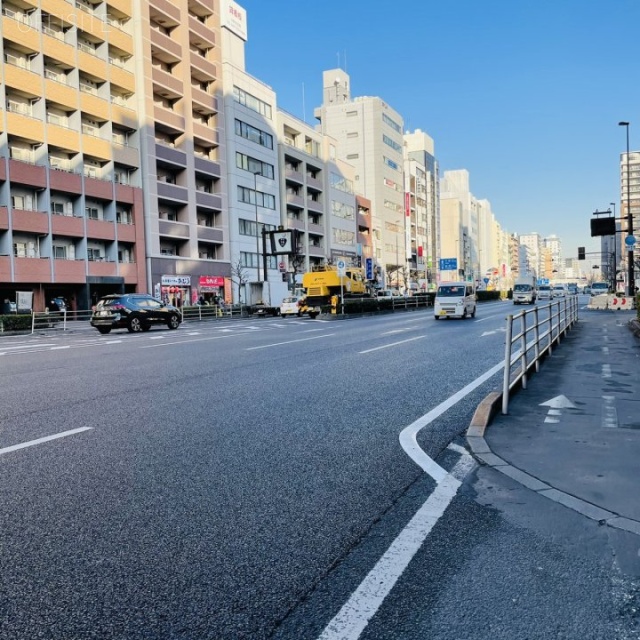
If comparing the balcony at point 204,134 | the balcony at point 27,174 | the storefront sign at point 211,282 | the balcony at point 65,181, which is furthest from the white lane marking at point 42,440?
the balcony at point 204,134

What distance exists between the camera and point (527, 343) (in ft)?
29.9

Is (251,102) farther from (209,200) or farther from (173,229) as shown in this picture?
(173,229)

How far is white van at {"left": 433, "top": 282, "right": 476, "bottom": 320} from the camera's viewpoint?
1120 inches

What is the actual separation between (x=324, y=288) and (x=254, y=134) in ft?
98.4

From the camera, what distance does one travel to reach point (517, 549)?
3.11 metres

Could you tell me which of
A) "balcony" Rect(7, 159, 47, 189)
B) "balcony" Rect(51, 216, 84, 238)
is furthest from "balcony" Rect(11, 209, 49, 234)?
"balcony" Rect(7, 159, 47, 189)

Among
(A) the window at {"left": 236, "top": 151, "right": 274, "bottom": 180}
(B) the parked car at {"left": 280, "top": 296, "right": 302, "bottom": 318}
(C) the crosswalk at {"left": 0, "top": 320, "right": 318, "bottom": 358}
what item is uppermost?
(A) the window at {"left": 236, "top": 151, "right": 274, "bottom": 180}

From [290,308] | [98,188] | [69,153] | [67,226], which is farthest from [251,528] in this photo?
Answer: [98,188]

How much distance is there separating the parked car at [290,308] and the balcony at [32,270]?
16136 mm

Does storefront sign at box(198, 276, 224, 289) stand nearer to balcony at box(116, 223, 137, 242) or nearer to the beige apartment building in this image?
the beige apartment building

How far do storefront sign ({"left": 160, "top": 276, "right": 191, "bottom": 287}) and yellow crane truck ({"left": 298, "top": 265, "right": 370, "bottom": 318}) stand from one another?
14671mm

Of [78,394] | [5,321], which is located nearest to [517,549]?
[78,394]

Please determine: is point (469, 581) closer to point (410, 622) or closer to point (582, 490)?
point (410, 622)

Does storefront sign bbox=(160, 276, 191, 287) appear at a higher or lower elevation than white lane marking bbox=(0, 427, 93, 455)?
higher
